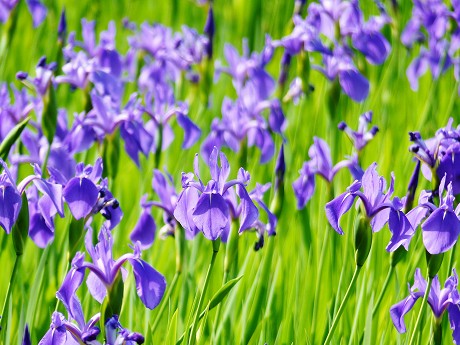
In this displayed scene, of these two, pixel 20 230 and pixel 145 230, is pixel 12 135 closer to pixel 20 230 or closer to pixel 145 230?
pixel 20 230

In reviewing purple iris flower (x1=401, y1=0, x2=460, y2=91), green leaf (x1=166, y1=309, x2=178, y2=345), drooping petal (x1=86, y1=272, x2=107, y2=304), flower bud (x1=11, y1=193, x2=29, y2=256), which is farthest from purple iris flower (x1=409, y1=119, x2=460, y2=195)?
purple iris flower (x1=401, y1=0, x2=460, y2=91)

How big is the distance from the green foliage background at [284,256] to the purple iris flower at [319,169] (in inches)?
6.0

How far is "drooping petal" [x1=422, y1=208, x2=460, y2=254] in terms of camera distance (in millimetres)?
1741

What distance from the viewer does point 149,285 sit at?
172cm

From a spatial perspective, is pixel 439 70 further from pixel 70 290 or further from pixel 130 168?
pixel 70 290

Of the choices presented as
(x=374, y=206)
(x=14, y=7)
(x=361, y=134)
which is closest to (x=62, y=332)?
(x=374, y=206)

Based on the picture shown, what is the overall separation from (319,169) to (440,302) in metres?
0.75

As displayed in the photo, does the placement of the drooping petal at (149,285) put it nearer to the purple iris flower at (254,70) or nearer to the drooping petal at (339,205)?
the drooping petal at (339,205)

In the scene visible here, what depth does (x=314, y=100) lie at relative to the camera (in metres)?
4.14

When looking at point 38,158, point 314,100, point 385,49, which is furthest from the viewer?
point 314,100

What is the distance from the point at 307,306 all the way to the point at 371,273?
23 cm

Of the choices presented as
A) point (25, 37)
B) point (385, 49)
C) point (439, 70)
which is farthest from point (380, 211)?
point (25, 37)

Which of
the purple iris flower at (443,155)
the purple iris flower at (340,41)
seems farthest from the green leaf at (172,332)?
the purple iris flower at (340,41)

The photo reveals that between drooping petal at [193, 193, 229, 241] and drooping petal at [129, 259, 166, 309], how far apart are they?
0.46 feet
